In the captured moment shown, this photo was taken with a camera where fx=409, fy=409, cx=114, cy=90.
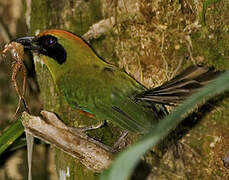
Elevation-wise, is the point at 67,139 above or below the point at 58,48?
below

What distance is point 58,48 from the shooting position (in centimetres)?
313

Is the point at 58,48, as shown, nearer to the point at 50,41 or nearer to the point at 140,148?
the point at 50,41

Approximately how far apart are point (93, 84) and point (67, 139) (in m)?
0.86

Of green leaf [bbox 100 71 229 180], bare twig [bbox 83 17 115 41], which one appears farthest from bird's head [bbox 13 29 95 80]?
green leaf [bbox 100 71 229 180]

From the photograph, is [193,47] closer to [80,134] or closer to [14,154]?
[80,134]

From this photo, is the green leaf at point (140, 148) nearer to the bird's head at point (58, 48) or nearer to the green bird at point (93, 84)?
the green bird at point (93, 84)

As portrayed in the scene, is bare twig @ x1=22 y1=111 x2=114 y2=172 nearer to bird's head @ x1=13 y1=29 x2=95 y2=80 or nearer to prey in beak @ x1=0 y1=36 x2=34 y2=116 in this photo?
prey in beak @ x1=0 y1=36 x2=34 y2=116

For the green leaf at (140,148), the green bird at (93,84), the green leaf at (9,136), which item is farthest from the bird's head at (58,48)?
the green leaf at (140,148)

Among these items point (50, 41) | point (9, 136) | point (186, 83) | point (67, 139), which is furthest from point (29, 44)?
point (186, 83)

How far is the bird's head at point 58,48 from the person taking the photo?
3072 mm

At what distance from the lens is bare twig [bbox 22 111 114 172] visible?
2168 mm

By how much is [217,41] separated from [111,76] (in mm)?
778

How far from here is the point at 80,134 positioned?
2.26 m

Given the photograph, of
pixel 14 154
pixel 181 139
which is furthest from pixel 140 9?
pixel 14 154
